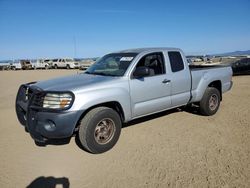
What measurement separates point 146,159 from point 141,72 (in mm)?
1673

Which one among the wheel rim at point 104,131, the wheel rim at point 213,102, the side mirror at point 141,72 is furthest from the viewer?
the wheel rim at point 213,102

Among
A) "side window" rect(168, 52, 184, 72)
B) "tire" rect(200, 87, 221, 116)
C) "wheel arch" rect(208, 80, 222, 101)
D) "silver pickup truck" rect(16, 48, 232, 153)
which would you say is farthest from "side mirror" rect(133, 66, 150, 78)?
"wheel arch" rect(208, 80, 222, 101)

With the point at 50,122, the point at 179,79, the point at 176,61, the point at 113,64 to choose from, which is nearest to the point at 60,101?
the point at 50,122

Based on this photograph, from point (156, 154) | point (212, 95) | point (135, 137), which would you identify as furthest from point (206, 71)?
point (156, 154)

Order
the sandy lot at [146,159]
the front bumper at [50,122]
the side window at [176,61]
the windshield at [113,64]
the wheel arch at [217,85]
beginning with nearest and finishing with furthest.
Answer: the sandy lot at [146,159] → the front bumper at [50,122] → the windshield at [113,64] → the side window at [176,61] → the wheel arch at [217,85]

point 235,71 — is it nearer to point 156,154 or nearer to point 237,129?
point 237,129

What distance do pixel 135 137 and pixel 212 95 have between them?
274 centimetres

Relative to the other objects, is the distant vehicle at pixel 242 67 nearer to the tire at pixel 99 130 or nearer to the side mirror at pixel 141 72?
the side mirror at pixel 141 72

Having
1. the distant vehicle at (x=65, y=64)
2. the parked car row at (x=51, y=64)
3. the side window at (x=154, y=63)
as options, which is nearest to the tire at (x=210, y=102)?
the side window at (x=154, y=63)

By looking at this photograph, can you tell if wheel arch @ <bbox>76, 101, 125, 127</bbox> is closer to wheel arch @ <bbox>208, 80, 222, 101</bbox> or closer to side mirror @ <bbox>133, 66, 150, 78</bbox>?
side mirror @ <bbox>133, 66, 150, 78</bbox>

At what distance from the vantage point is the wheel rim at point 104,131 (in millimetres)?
4547

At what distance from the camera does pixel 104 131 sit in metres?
4.64

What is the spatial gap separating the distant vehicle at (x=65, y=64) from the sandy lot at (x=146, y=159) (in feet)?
123

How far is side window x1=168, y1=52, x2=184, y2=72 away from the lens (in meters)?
5.89
